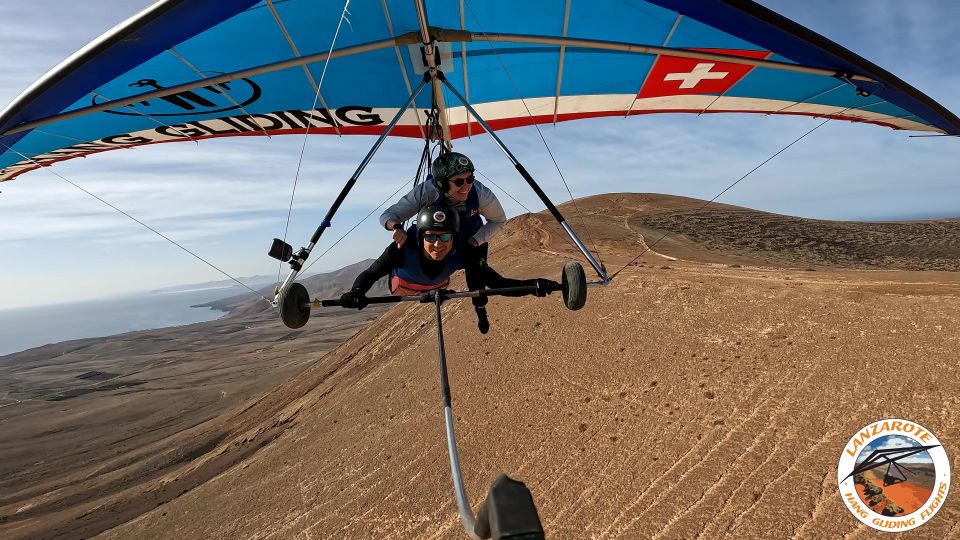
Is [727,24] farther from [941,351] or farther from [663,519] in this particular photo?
[941,351]

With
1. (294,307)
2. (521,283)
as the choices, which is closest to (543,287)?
(521,283)

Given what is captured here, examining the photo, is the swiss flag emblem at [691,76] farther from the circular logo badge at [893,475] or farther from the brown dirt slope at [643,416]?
the circular logo badge at [893,475]

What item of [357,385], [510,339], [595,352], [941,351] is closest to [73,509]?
[357,385]

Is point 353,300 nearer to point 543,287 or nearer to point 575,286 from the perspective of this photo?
point 543,287

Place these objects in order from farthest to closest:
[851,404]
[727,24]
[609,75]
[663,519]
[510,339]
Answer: [510,339] → [609,75] → [851,404] → [663,519] → [727,24]

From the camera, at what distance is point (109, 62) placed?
3.37 meters

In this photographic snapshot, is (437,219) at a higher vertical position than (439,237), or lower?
higher

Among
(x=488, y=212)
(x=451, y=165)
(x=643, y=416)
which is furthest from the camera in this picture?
(x=643, y=416)

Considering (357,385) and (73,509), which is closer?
(357,385)

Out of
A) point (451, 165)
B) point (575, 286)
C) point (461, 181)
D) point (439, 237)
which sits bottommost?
point (575, 286)

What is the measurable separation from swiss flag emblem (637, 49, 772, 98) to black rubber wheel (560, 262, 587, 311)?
15.5 feet

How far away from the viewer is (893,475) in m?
5.82

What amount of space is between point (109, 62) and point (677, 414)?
28.5 feet

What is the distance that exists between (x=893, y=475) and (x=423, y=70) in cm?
873
